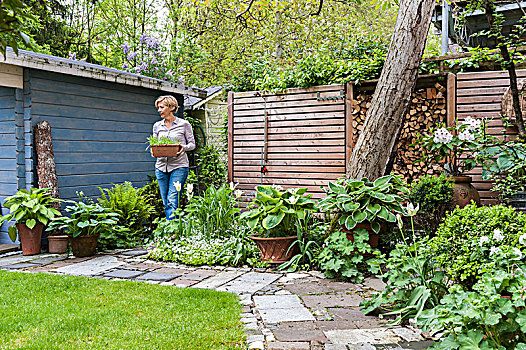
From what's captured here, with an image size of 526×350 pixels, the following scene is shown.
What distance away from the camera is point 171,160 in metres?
5.72

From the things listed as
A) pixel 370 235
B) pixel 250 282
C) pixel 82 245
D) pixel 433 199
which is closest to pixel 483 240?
pixel 370 235

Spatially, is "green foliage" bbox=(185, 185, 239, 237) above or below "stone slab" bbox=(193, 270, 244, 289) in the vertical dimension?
above

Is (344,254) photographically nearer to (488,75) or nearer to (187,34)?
(488,75)

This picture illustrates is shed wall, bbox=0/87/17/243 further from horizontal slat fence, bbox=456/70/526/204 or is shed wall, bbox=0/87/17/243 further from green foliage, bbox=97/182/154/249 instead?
horizontal slat fence, bbox=456/70/526/204

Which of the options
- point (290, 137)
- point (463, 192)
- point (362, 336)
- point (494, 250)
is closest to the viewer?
point (494, 250)

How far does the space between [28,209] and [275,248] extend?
2.84m

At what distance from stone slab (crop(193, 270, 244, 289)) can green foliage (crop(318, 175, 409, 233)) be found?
105 centimetres

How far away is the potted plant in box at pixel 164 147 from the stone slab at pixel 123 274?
171cm

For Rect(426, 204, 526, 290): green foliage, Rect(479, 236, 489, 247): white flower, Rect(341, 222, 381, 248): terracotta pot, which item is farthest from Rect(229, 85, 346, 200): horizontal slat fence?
Rect(479, 236, 489, 247): white flower

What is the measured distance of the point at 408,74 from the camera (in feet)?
15.4

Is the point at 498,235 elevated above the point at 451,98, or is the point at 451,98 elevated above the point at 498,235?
the point at 451,98

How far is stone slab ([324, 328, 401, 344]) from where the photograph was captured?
2.51 metres

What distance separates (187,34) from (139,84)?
8.32m

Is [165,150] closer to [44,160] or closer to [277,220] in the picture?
[44,160]
